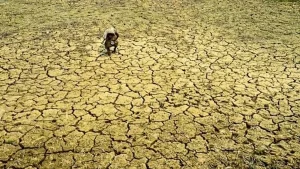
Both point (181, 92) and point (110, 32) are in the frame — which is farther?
point (110, 32)

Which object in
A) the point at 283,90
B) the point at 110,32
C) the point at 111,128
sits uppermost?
the point at 110,32

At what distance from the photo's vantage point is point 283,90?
3779 mm

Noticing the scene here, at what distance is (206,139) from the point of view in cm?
293

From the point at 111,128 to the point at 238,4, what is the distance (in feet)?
21.1

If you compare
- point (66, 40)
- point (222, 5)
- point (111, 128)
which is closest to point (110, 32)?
point (66, 40)

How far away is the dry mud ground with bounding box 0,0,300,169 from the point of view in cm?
276

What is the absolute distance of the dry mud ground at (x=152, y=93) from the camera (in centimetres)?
276

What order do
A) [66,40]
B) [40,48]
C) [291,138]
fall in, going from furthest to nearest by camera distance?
[66,40]
[40,48]
[291,138]

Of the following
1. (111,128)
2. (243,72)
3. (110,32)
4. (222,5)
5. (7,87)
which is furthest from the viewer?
(222,5)

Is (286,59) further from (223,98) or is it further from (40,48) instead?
(40,48)

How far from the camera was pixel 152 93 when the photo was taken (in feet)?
12.4

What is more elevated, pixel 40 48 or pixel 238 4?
pixel 238 4

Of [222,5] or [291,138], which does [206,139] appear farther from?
[222,5]

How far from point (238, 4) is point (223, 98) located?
17.6ft
